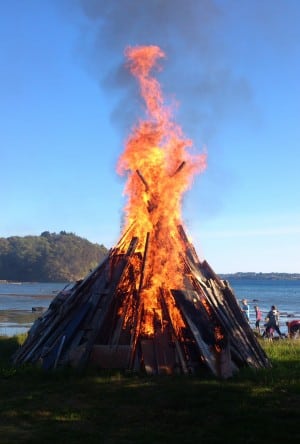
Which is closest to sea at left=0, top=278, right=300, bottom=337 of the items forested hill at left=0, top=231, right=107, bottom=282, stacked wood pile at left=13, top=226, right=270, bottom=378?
stacked wood pile at left=13, top=226, right=270, bottom=378

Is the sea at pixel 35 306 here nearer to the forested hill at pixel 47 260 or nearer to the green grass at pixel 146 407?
the green grass at pixel 146 407

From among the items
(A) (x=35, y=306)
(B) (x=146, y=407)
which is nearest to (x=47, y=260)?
(A) (x=35, y=306)

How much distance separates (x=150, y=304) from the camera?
46.2 feet

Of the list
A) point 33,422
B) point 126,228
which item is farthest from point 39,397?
point 126,228

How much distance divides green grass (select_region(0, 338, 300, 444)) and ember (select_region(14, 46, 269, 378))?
28.9 inches

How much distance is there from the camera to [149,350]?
13055 millimetres

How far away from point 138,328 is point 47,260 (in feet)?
504

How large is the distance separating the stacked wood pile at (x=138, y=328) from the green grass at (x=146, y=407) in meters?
0.66

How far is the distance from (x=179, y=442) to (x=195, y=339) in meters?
5.33

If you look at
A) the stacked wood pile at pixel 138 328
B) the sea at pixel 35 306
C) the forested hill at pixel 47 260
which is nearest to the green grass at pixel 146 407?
the stacked wood pile at pixel 138 328

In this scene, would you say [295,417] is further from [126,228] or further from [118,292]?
[126,228]

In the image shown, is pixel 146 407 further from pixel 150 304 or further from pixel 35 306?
pixel 35 306

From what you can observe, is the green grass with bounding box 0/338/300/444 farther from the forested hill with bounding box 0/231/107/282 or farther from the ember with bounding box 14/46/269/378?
the forested hill with bounding box 0/231/107/282

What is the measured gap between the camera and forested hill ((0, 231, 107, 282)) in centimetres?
16188
